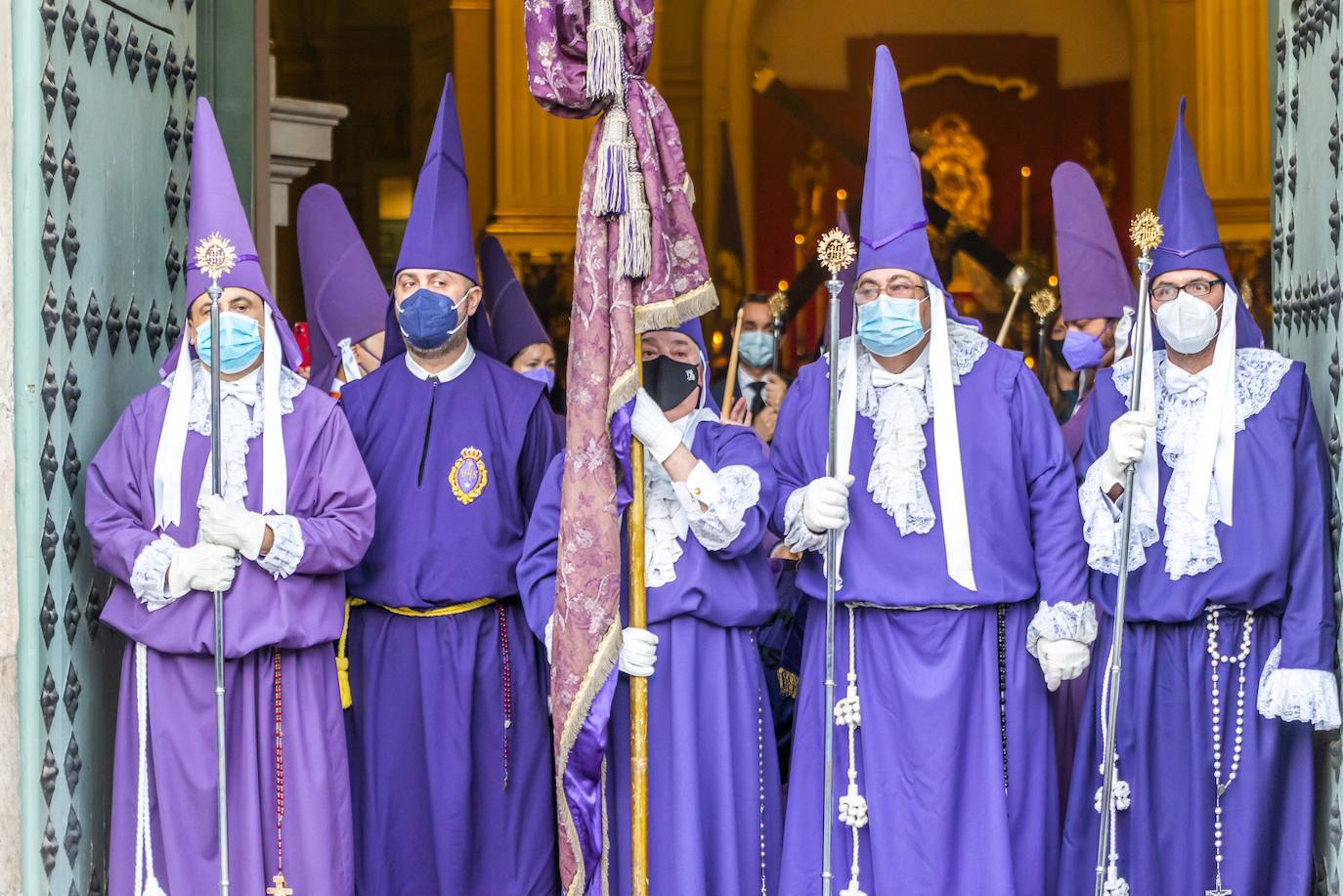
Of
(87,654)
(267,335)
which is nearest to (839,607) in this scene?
(267,335)

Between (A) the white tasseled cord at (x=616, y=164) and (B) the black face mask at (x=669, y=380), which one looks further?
(B) the black face mask at (x=669, y=380)

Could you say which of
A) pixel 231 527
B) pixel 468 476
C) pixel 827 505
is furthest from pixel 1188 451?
pixel 231 527

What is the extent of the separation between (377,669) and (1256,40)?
8.68 metres

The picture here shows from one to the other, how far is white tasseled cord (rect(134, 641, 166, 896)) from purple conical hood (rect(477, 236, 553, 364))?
256 cm

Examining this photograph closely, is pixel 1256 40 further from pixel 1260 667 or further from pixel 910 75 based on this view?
pixel 1260 667

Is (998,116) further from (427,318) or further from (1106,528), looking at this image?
(1106,528)

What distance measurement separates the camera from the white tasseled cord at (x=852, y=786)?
5.20m

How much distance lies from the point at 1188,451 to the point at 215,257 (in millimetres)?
2680

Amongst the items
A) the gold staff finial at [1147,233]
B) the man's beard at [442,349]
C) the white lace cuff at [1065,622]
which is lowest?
the white lace cuff at [1065,622]

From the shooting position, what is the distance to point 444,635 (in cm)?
566

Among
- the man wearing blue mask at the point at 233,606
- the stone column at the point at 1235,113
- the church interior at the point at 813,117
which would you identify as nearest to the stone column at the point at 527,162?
the church interior at the point at 813,117

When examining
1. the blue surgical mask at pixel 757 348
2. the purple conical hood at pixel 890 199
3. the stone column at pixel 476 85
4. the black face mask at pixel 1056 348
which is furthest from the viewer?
the stone column at pixel 476 85

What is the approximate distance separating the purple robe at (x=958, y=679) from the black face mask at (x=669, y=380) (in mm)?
449

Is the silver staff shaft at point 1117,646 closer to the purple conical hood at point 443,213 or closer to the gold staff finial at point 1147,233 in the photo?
the gold staff finial at point 1147,233
